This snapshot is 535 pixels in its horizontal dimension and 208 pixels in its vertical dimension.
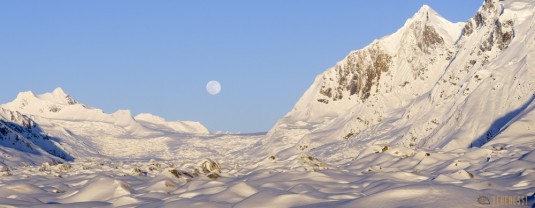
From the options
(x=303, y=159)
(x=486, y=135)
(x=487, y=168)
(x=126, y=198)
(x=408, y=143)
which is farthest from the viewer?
(x=408, y=143)

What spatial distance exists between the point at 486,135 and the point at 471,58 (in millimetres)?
76392

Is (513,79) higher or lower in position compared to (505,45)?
lower

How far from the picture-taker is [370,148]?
60188mm

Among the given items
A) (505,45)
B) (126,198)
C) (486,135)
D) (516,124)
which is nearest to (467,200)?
(126,198)

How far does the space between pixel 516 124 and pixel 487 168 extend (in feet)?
166

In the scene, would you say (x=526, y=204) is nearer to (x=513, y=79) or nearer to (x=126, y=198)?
(x=126, y=198)

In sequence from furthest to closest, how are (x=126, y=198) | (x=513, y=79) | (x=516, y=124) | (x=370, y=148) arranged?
(x=513, y=79) < (x=516, y=124) < (x=370, y=148) < (x=126, y=198)

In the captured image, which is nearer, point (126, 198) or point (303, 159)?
point (126, 198)

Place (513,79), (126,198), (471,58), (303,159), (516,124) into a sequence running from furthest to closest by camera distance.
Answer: (471,58), (513,79), (516,124), (303,159), (126,198)

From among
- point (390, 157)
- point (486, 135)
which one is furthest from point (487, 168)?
point (486, 135)

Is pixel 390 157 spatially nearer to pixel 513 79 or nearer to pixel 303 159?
pixel 303 159

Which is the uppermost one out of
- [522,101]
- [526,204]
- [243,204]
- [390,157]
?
[522,101]

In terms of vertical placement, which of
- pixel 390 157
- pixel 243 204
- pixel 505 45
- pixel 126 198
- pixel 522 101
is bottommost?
pixel 243 204

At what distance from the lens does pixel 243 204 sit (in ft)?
80.5
